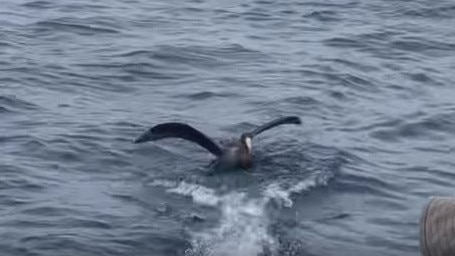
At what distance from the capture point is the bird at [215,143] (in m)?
11.3

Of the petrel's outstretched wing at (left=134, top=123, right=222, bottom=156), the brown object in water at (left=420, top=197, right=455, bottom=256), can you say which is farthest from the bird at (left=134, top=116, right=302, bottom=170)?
the brown object in water at (left=420, top=197, right=455, bottom=256)

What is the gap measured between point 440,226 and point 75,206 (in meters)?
5.95

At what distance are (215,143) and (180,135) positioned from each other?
46 centimetres

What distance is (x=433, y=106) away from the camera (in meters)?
14.2

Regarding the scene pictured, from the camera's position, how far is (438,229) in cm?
482

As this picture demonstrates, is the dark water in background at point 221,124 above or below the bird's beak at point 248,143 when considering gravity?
below

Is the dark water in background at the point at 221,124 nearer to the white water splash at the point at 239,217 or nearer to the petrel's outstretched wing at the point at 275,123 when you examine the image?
the white water splash at the point at 239,217

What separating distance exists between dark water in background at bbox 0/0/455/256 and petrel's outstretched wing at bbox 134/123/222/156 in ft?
0.96

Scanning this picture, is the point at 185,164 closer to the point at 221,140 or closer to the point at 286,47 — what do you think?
the point at 221,140

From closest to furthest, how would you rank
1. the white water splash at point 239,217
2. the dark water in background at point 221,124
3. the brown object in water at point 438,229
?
the brown object in water at point 438,229, the white water splash at point 239,217, the dark water in background at point 221,124

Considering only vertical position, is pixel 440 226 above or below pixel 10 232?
above

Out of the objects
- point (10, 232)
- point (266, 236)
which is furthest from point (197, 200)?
point (10, 232)

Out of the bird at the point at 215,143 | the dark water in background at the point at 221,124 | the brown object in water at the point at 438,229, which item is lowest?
the dark water in background at the point at 221,124

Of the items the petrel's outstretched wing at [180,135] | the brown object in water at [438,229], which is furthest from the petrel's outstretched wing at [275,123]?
the brown object in water at [438,229]
